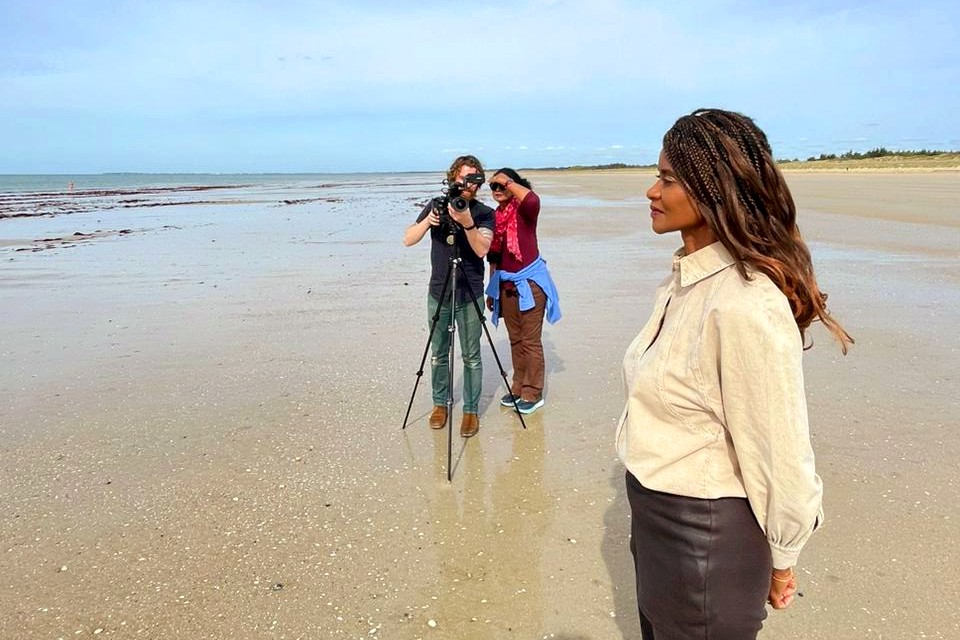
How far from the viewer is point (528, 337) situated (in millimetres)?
4594

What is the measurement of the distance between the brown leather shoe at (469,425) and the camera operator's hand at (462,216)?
133 centimetres

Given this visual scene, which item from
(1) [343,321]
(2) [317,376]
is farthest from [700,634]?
(1) [343,321]

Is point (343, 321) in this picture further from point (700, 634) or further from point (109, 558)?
point (700, 634)

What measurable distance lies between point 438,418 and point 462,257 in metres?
1.14

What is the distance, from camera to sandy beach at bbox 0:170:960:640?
103 inches

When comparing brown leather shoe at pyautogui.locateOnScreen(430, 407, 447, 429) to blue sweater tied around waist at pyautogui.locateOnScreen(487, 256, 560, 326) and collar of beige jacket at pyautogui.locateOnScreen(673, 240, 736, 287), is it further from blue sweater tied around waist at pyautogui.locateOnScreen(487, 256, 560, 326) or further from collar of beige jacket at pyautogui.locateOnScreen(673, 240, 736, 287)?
collar of beige jacket at pyautogui.locateOnScreen(673, 240, 736, 287)

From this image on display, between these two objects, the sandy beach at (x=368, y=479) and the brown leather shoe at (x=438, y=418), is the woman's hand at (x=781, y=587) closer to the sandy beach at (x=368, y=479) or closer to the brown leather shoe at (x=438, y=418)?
the sandy beach at (x=368, y=479)

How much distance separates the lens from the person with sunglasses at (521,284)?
4.41 metres

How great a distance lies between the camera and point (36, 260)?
1191 cm

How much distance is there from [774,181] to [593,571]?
81.0 inches

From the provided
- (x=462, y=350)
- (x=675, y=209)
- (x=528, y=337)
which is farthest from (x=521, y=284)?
(x=675, y=209)

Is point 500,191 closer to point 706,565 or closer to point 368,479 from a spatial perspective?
point 368,479

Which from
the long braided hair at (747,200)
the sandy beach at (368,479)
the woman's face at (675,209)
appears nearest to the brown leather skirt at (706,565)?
the long braided hair at (747,200)

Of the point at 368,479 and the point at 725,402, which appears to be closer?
the point at 725,402
